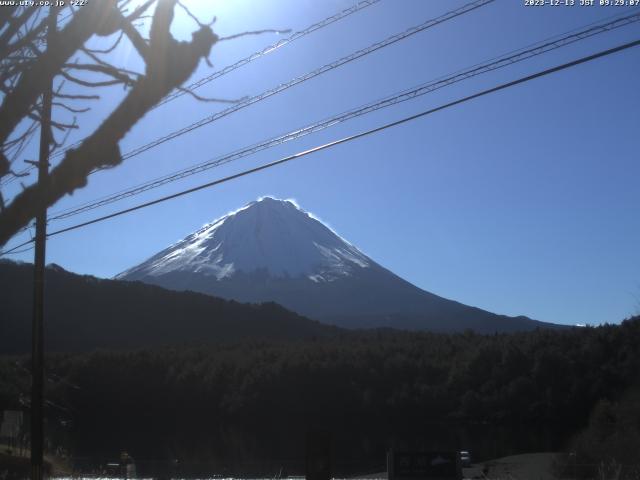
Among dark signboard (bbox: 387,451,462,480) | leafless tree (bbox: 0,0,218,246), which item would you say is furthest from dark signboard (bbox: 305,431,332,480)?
leafless tree (bbox: 0,0,218,246)

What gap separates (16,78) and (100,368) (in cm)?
7572

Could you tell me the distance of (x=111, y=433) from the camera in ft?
215

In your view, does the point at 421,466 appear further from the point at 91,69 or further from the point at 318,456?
the point at 91,69

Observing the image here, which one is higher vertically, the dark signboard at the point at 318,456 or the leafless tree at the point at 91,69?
the leafless tree at the point at 91,69

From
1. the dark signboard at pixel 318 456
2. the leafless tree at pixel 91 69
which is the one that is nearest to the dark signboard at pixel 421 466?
the dark signboard at pixel 318 456

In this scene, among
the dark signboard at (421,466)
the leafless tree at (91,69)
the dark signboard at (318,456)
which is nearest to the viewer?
the leafless tree at (91,69)

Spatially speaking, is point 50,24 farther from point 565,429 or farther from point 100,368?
point 100,368

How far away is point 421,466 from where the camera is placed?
1225 cm

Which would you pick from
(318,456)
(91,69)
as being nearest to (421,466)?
(318,456)

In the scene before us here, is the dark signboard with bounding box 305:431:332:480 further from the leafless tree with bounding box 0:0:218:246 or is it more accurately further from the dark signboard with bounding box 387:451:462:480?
the leafless tree with bounding box 0:0:218:246

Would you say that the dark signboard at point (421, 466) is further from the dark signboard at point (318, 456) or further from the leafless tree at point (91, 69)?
the leafless tree at point (91, 69)

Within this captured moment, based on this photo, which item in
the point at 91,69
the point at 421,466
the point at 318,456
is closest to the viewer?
the point at 91,69

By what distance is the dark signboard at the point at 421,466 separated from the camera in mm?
12195

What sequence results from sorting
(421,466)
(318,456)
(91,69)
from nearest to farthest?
(91,69) → (318,456) → (421,466)
